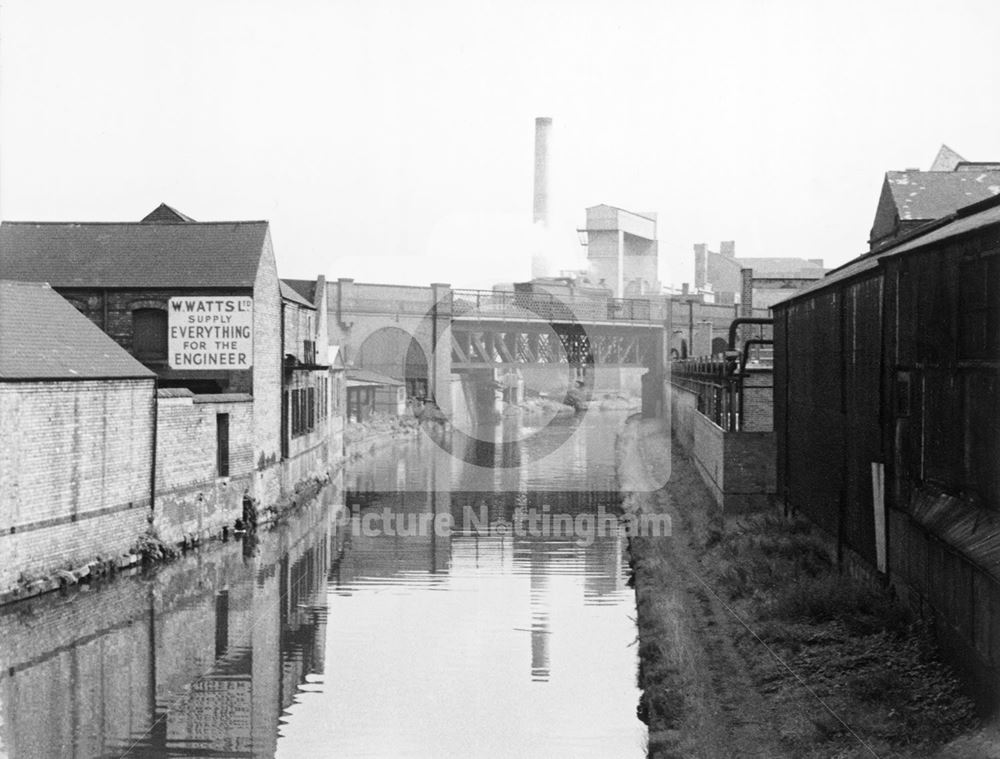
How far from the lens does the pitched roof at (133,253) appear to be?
979 inches

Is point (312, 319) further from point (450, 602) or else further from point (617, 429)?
point (617, 429)

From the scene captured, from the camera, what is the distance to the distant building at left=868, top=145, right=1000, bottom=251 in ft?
84.2

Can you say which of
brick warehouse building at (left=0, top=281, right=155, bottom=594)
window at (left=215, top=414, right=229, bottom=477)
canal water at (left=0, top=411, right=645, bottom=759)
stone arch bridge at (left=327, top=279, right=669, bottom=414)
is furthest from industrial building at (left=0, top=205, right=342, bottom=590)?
stone arch bridge at (left=327, top=279, right=669, bottom=414)

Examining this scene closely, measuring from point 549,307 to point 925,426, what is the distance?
43.7m

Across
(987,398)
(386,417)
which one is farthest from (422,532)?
(386,417)

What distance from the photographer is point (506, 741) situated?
11.2 metres

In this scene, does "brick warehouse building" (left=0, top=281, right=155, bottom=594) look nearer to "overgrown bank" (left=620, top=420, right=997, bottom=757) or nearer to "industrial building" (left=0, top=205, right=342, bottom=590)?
"industrial building" (left=0, top=205, right=342, bottom=590)

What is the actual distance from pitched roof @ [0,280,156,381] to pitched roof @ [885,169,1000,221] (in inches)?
716

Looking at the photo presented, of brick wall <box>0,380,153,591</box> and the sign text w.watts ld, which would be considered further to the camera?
the sign text w.watts ld

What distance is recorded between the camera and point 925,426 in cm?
1116

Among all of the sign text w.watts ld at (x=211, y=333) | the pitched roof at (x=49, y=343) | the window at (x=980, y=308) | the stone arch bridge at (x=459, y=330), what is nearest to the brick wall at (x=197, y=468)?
the sign text w.watts ld at (x=211, y=333)

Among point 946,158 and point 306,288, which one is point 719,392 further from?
point 946,158

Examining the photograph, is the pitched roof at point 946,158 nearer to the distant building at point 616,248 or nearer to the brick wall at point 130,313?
the brick wall at point 130,313

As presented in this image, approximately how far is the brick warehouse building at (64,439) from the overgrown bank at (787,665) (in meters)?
9.10
